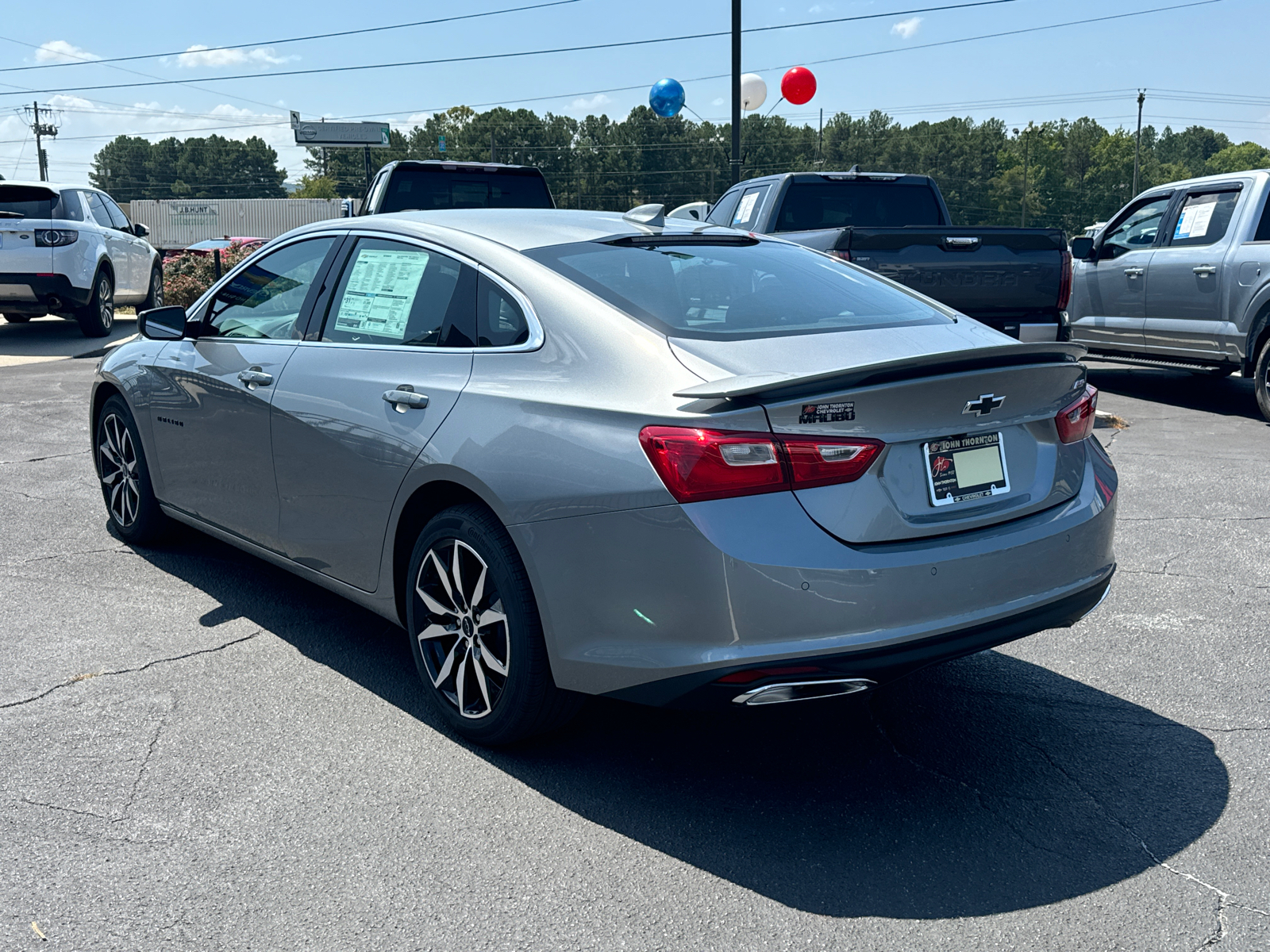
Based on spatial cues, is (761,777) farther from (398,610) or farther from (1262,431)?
(1262,431)

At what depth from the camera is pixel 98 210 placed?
51.9 ft

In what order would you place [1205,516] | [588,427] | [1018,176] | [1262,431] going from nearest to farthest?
[588,427] < [1205,516] < [1262,431] < [1018,176]

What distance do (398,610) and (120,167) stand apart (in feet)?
505

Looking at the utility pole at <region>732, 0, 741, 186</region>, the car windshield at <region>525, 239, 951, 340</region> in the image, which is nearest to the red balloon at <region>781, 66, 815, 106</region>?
the utility pole at <region>732, 0, 741, 186</region>

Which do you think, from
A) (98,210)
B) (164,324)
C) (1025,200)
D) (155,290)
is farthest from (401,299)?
(1025,200)

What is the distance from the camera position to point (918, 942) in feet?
8.38

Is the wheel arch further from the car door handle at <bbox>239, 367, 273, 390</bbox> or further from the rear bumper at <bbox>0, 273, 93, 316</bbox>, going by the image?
the rear bumper at <bbox>0, 273, 93, 316</bbox>

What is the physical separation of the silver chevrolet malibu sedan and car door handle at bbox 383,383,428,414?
0.01 meters

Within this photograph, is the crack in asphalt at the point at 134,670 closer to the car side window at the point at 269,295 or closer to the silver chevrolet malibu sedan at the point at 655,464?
the silver chevrolet malibu sedan at the point at 655,464

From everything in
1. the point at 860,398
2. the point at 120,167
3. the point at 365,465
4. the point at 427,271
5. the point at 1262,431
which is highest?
the point at 120,167

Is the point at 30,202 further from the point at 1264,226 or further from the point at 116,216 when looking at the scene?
the point at 1264,226

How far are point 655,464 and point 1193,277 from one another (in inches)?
350

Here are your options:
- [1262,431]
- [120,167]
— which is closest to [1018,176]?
[120,167]

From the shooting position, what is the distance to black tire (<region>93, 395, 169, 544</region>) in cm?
548
